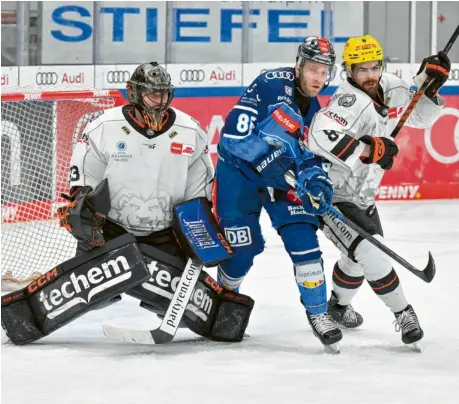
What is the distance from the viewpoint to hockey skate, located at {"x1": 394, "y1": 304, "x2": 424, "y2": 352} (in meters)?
4.13

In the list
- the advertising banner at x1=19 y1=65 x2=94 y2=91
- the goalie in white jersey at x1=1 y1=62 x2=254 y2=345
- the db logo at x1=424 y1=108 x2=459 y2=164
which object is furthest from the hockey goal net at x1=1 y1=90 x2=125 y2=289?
the db logo at x1=424 y1=108 x2=459 y2=164

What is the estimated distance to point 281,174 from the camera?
13.9 ft

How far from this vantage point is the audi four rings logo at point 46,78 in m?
6.95

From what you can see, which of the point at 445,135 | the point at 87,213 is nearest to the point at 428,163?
the point at 445,135

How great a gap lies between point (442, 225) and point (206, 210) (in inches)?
110

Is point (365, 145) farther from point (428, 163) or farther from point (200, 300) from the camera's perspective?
point (428, 163)

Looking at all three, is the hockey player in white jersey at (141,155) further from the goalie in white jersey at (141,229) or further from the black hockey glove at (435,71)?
the black hockey glove at (435,71)

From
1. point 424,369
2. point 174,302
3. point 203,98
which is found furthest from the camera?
point 203,98

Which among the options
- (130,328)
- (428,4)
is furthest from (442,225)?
(130,328)

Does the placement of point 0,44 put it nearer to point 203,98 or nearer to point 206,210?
point 203,98

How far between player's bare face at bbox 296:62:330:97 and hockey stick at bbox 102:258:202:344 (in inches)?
26.9

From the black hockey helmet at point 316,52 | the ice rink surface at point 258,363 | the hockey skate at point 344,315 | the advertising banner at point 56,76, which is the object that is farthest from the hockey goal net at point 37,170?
the black hockey helmet at point 316,52

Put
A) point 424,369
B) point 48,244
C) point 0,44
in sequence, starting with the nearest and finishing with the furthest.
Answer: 1. point 424,369
2. point 48,244
3. point 0,44

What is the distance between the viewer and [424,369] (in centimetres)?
390
